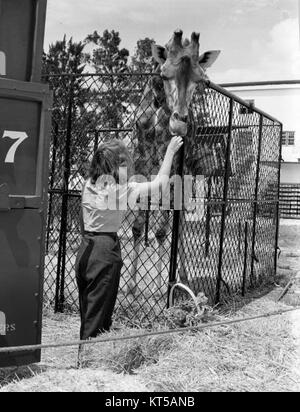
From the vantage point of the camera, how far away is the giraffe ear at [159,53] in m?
5.88

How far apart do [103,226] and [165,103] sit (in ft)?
8.83

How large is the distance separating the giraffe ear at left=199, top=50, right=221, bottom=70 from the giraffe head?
0.17ft

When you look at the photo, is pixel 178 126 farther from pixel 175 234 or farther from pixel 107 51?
pixel 107 51

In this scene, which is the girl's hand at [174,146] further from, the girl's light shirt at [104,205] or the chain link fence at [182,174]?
the chain link fence at [182,174]

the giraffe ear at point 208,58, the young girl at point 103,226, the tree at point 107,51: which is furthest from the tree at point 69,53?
the young girl at point 103,226

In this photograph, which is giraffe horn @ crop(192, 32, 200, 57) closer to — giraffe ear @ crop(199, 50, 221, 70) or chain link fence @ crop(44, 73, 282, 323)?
giraffe ear @ crop(199, 50, 221, 70)

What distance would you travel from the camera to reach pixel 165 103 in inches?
245

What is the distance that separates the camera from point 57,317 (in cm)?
576

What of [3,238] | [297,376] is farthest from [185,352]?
[3,238]

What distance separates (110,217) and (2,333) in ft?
3.86

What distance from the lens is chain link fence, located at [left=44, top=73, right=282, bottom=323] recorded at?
5.80 metres

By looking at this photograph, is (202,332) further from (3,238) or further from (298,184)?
(298,184)
